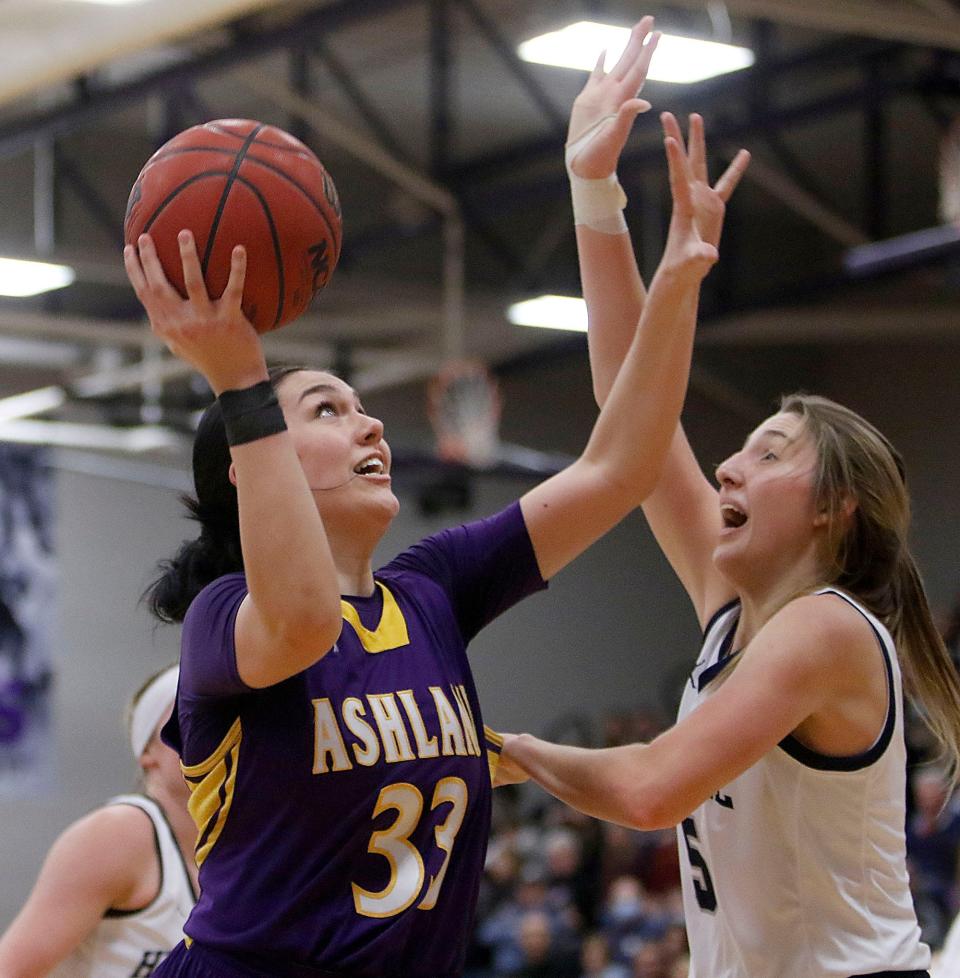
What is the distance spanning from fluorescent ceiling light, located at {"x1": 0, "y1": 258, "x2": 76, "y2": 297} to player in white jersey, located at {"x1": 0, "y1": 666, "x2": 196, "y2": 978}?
264 inches

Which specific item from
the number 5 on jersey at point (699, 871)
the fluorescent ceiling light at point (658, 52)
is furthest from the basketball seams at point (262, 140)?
the fluorescent ceiling light at point (658, 52)

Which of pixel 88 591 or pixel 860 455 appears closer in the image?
pixel 860 455

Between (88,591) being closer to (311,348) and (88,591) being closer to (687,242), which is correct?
(311,348)

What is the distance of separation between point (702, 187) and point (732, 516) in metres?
0.57

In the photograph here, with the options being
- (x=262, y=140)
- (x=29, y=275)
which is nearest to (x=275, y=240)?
(x=262, y=140)

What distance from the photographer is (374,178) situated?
14.7 m

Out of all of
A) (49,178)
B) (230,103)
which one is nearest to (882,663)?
(49,178)

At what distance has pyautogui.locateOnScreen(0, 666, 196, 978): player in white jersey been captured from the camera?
321 cm

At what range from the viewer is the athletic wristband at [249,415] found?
2100 mm

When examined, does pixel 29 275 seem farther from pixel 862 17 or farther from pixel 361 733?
pixel 361 733

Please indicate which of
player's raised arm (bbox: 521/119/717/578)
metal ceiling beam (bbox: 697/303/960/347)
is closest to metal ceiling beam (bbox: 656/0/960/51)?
metal ceiling beam (bbox: 697/303/960/347)

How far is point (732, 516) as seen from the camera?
2.75 meters

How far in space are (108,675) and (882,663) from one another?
42.7ft

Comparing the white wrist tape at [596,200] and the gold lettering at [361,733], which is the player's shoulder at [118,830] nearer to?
the gold lettering at [361,733]
